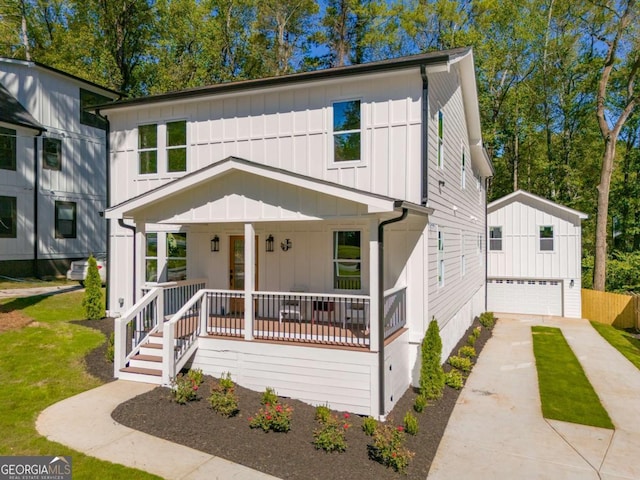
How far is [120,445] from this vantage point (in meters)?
6.19

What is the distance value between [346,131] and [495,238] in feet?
51.2

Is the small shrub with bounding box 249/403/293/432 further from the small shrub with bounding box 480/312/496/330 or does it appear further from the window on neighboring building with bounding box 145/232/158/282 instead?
the small shrub with bounding box 480/312/496/330

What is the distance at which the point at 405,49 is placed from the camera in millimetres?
30750

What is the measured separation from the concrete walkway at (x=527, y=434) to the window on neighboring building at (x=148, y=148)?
10.1 metres

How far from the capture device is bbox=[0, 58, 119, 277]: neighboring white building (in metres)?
18.5

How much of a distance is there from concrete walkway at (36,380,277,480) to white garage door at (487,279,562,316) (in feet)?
65.0

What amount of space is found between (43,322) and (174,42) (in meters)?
24.1

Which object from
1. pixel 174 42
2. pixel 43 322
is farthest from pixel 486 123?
pixel 43 322

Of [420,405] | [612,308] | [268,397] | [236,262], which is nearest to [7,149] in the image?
[236,262]

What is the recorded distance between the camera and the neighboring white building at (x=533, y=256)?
21.1m

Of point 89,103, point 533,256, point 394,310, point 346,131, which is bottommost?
point 394,310

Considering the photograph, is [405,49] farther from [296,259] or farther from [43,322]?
[43,322]

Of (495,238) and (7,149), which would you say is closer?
(7,149)

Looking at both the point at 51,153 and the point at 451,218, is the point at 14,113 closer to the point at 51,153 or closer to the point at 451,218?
the point at 51,153
